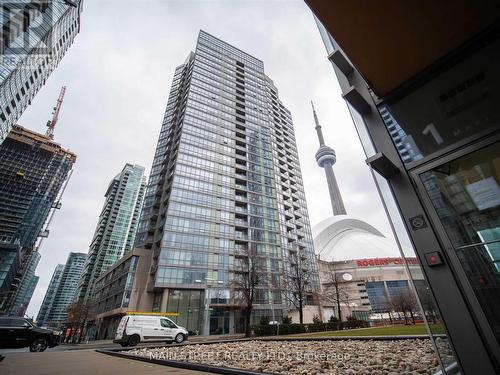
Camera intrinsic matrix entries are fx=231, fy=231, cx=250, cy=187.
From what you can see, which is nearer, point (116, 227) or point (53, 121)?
point (116, 227)

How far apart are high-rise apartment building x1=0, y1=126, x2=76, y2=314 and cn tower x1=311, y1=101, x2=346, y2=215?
436 feet

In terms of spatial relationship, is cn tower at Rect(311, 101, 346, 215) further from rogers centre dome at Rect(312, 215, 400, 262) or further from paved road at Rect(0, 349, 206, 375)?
paved road at Rect(0, 349, 206, 375)

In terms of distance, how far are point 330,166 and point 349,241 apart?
48.4 m

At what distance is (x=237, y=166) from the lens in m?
52.8

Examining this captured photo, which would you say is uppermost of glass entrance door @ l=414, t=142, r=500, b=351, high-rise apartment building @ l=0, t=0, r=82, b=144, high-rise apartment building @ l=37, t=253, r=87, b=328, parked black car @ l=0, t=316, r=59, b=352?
high-rise apartment building @ l=0, t=0, r=82, b=144

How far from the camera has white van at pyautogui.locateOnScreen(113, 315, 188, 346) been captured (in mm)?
14219

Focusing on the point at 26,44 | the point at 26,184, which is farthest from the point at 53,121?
the point at 26,44

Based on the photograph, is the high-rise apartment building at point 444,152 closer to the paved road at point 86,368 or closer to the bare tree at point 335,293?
the paved road at point 86,368

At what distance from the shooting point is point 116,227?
108 metres

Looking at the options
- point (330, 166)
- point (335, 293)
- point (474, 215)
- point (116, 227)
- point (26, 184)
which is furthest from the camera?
point (330, 166)

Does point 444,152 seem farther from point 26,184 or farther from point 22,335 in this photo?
point 26,184

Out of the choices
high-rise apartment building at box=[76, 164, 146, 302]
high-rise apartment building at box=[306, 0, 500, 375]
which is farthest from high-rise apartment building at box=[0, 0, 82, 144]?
high-rise apartment building at box=[306, 0, 500, 375]

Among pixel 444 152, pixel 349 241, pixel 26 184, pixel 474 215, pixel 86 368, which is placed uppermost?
pixel 26 184

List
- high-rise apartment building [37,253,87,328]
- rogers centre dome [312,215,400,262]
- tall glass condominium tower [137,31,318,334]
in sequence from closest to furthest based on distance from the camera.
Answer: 1. tall glass condominium tower [137,31,318,334]
2. rogers centre dome [312,215,400,262]
3. high-rise apartment building [37,253,87,328]
